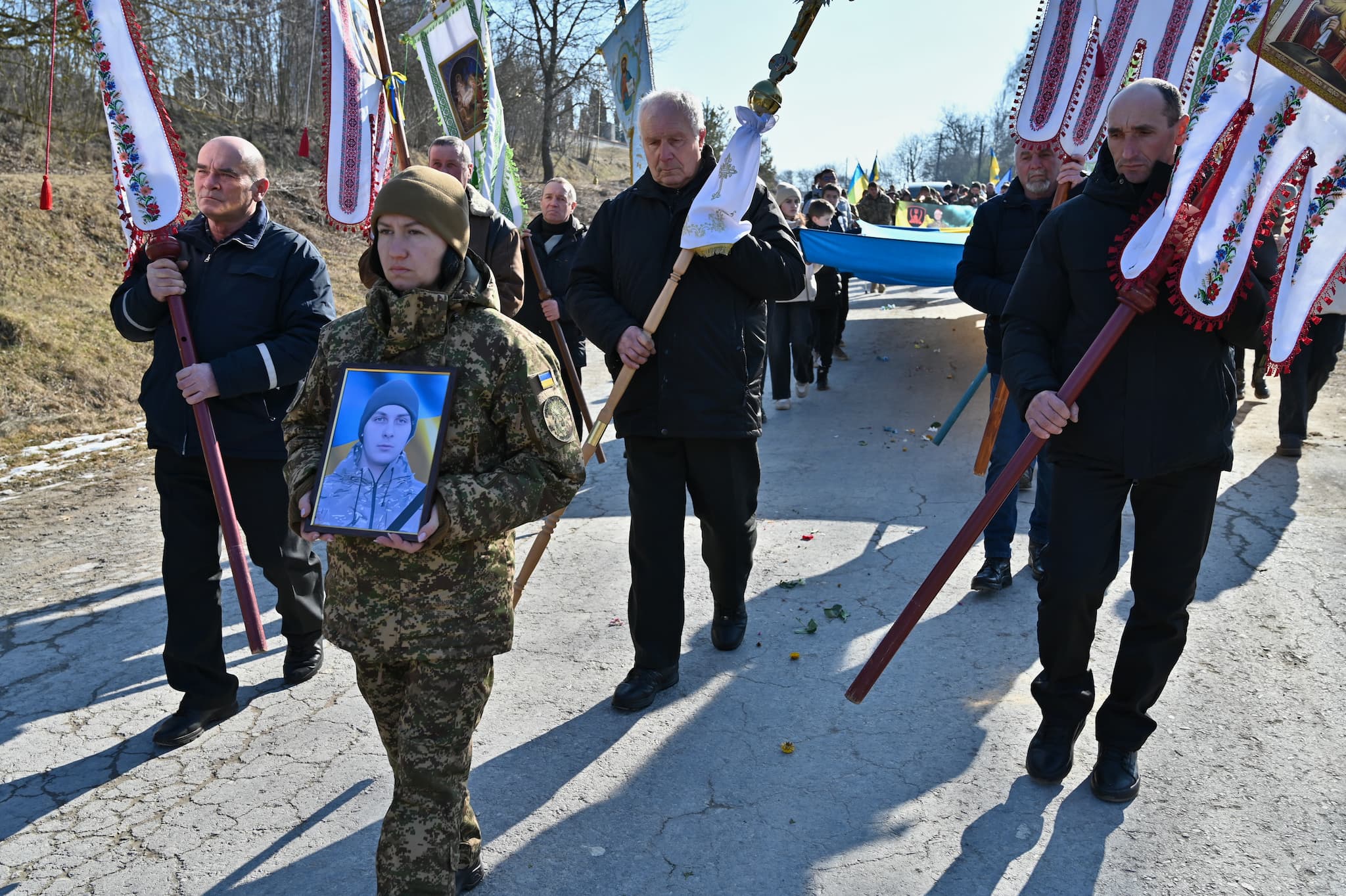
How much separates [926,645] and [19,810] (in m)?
3.43

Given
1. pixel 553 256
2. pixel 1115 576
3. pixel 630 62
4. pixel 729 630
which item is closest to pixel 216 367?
pixel 729 630

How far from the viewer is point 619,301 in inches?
157

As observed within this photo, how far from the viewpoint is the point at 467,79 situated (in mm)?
6660

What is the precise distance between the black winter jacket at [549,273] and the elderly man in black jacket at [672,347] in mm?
2901

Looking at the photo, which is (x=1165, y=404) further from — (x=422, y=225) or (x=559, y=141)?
(x=559, y=141)

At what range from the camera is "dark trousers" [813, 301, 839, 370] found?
33.4ft

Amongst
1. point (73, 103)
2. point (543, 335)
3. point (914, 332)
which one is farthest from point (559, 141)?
point (543, 335)

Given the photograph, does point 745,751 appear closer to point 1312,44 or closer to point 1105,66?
point 1312,44

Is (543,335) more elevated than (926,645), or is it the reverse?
(543,335)

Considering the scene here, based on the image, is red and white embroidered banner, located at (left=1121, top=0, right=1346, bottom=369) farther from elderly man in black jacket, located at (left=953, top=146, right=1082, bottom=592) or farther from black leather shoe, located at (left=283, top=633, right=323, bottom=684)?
black leather shoe, located at (left=283, top=633, right=323, bottom=684)

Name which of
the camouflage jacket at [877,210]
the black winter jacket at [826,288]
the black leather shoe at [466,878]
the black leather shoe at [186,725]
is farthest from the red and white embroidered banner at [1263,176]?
the camouflage jacket at [877,210]

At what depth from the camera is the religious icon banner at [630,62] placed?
7617 millimetres

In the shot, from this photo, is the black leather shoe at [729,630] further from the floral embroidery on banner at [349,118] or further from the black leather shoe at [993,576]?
the floral embroidery on banner at [349,118]

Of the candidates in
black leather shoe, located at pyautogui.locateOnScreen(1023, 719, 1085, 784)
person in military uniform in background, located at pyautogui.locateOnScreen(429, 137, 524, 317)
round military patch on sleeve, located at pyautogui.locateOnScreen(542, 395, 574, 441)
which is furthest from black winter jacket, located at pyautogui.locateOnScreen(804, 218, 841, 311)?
round military patch on sleeve, located at pyautogui.locateOnScreen(542, 395, 574, 441)
